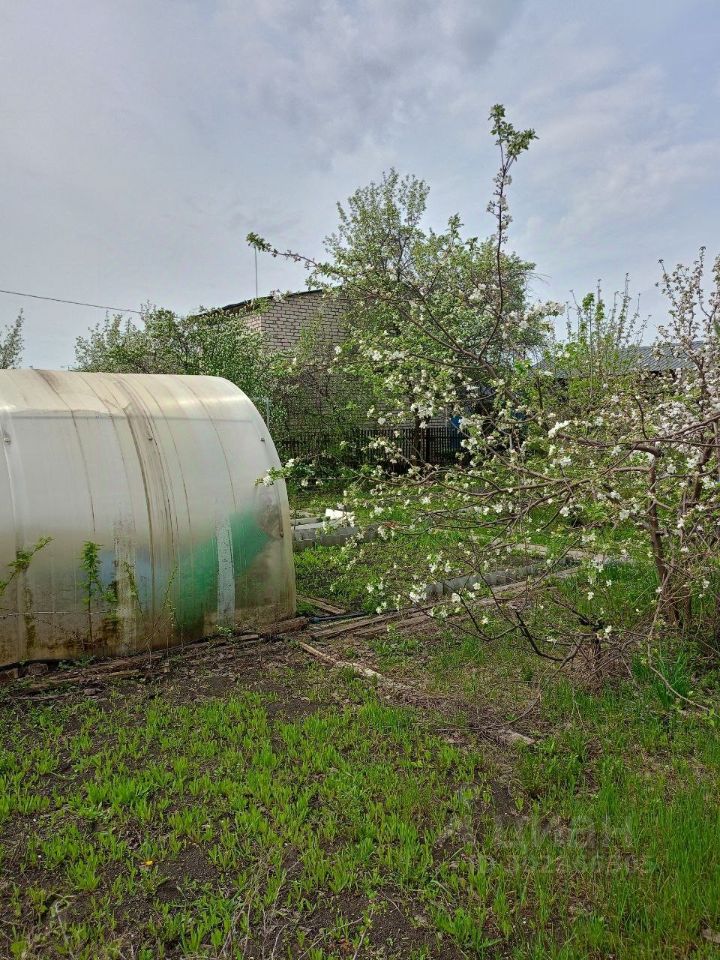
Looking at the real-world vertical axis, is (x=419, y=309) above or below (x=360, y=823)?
above

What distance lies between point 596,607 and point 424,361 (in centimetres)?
268

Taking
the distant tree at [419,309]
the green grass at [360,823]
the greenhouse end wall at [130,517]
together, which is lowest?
the green grass at [360,823]

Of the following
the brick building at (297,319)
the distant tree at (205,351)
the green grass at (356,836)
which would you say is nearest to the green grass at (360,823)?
the green grass at (356,836)

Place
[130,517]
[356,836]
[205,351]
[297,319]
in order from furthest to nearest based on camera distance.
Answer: [297,319]
[205,351]
[130,517]
[356,836]

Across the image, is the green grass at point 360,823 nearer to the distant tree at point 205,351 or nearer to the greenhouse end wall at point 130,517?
the greenhouse end wall at point 130,517

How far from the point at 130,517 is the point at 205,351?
26.1 feet

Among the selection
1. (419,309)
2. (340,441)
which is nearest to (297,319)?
(340,441)

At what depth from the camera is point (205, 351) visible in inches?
497

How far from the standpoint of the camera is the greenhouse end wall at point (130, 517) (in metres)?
4.85

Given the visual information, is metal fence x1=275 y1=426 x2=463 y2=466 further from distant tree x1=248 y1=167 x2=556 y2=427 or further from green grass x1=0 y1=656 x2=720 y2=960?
green grass x1=0 y1=656 x2=720 y2=960

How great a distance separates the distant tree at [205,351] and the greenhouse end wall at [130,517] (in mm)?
6473

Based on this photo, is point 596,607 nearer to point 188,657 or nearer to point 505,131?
point 188,657

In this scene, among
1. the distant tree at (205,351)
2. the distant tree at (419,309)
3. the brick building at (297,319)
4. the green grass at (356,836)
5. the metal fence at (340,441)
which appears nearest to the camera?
the green grass at (356,836)

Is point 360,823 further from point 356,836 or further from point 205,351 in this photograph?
point 205,351
